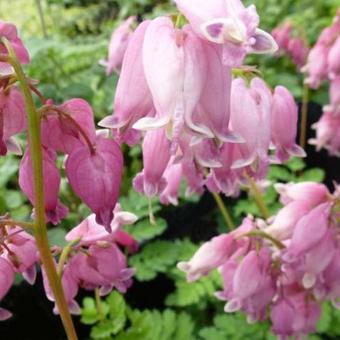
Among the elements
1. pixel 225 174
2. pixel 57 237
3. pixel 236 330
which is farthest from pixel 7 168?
pixel 225 174

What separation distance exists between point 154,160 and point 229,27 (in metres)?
0.31

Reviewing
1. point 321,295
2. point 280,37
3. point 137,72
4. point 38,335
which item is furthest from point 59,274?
point 280,37

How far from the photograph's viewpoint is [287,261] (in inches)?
51.6

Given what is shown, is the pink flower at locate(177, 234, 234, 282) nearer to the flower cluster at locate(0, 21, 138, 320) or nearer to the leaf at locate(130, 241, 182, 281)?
the flower cluster at locate(0, 21, 138, 320)

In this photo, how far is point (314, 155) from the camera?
322 cm

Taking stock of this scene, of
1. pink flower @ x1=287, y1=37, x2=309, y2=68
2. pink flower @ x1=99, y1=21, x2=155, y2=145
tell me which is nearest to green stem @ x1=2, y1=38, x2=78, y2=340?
pink flower @ x1=99, y1=21, x2=155, y2=145

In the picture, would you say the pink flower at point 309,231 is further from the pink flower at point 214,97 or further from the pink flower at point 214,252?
the pink flower at point 214,97

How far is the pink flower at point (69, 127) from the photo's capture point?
898 millimetres

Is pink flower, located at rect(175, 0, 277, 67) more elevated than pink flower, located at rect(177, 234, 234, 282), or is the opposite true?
pink flower, located at rect(175, 0, 277, 67)

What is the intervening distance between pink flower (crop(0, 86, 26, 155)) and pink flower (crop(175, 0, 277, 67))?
253 millimetres

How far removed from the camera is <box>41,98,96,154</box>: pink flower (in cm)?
90

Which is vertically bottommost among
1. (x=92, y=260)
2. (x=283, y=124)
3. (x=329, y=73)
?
(x=329, y=73)

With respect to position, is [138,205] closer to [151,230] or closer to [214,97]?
[151,230]

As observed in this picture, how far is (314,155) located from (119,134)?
7.91 feet
